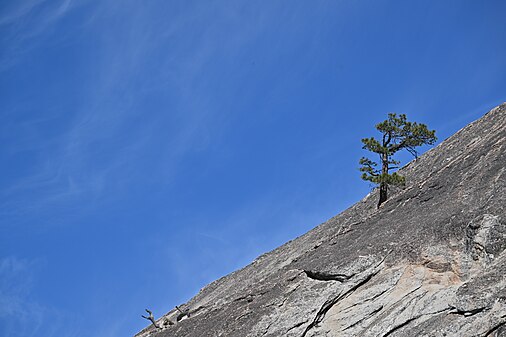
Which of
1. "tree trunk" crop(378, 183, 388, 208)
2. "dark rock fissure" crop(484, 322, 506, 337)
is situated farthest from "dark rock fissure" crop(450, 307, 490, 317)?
"tree trunk" crop(378, 183, 388, 208)

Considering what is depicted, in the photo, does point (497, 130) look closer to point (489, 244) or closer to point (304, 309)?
point (489, 244)

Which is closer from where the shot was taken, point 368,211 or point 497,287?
point 497,287

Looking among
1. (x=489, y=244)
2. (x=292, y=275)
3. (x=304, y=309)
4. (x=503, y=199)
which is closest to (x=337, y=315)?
(x=304, y=309)

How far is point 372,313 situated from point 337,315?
162 cm

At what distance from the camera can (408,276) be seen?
912 inches

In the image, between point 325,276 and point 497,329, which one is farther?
point 325,276

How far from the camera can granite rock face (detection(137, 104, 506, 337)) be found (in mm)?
19953

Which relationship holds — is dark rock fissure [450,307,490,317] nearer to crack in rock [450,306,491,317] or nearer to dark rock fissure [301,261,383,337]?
crack in rock [450,306,491,317]

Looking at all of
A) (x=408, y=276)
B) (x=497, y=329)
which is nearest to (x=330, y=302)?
(x=408, y=276)

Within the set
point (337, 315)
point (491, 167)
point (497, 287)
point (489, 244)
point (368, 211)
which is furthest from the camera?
point (368, 211)

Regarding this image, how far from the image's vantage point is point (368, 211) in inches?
1464

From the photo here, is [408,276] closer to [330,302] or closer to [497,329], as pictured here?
[330,302]

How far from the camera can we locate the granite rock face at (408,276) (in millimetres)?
19953

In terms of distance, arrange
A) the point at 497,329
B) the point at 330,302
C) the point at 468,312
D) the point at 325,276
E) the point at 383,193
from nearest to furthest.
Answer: the point at 497,329 < the point at 468,312 < the point at 330,302 < the point at 325,276 < the point at 383,193
